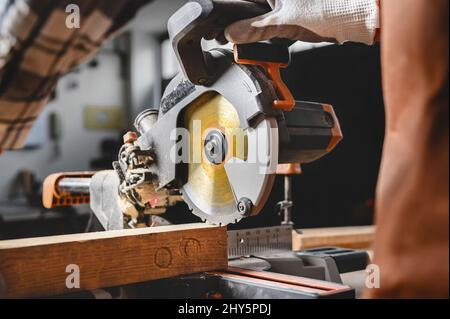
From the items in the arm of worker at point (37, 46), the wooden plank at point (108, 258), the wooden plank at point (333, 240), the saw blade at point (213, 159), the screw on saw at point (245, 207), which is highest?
the arm of worker at point (37, 46)

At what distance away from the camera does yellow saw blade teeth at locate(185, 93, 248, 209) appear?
50.9 inches

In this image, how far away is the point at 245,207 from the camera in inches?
48.6

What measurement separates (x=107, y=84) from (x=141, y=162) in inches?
159

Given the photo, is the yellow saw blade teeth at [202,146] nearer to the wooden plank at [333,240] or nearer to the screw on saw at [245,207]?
the screw on saw at [245,207]

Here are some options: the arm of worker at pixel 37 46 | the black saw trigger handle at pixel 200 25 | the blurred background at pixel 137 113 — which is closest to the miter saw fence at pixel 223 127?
the black saw trigger handle at pixel 200 25

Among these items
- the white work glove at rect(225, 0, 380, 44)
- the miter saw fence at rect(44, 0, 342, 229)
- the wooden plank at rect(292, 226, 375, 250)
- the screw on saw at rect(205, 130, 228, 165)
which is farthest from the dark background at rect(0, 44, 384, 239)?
the white work glove at rect(225, 0, 380, 44)

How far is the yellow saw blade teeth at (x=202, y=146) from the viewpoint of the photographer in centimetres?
129

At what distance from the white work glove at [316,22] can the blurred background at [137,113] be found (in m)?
1.67

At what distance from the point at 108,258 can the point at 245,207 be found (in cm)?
33

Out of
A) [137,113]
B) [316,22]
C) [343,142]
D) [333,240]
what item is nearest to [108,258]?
[316,22]

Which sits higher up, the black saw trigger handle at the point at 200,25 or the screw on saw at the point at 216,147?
the black saw trigger handle at the point at 200,25
